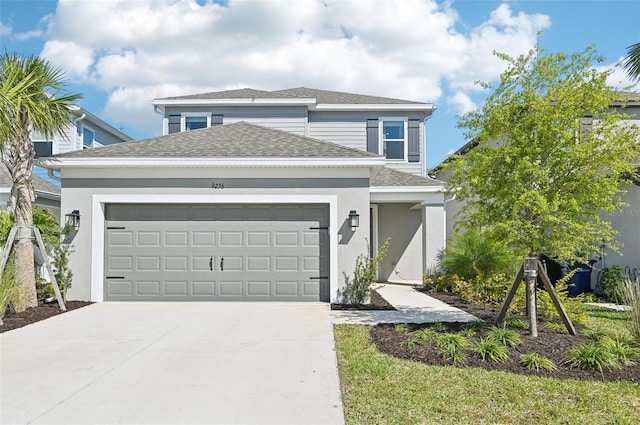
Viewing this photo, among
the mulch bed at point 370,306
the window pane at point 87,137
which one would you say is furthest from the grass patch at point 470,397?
the window pane at point 87,137

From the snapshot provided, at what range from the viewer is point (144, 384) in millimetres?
5051

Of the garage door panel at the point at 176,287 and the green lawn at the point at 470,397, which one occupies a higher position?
the garage door panel at the point at 176,287

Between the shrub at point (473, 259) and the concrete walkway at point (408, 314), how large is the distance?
146 centimetres

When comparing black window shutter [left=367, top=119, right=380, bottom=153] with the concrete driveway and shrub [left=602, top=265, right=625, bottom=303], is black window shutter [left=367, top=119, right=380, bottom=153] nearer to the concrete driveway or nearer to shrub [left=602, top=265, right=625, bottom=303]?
shrub [left=602, top=265, right=625, bottom=303]

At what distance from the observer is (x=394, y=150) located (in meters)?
17.1

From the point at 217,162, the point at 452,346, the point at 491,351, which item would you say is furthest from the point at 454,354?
the point at 217,162

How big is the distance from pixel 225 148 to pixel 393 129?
8.07 meters

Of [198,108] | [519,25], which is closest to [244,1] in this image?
[198,108]

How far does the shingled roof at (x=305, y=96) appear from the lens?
17.0 m

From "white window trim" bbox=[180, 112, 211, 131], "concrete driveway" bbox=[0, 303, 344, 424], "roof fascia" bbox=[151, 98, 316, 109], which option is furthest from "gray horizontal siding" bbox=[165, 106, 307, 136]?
"concrete driveway" bbox=[0, 303, 344, 424]

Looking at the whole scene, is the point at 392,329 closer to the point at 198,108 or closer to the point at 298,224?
the point at 298,224

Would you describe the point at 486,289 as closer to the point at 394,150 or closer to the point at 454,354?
the point at 454,354

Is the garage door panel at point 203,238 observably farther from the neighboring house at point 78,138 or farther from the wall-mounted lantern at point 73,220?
the neighboring house at point 78,138

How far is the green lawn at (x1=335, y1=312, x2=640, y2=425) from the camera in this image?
417 cm
